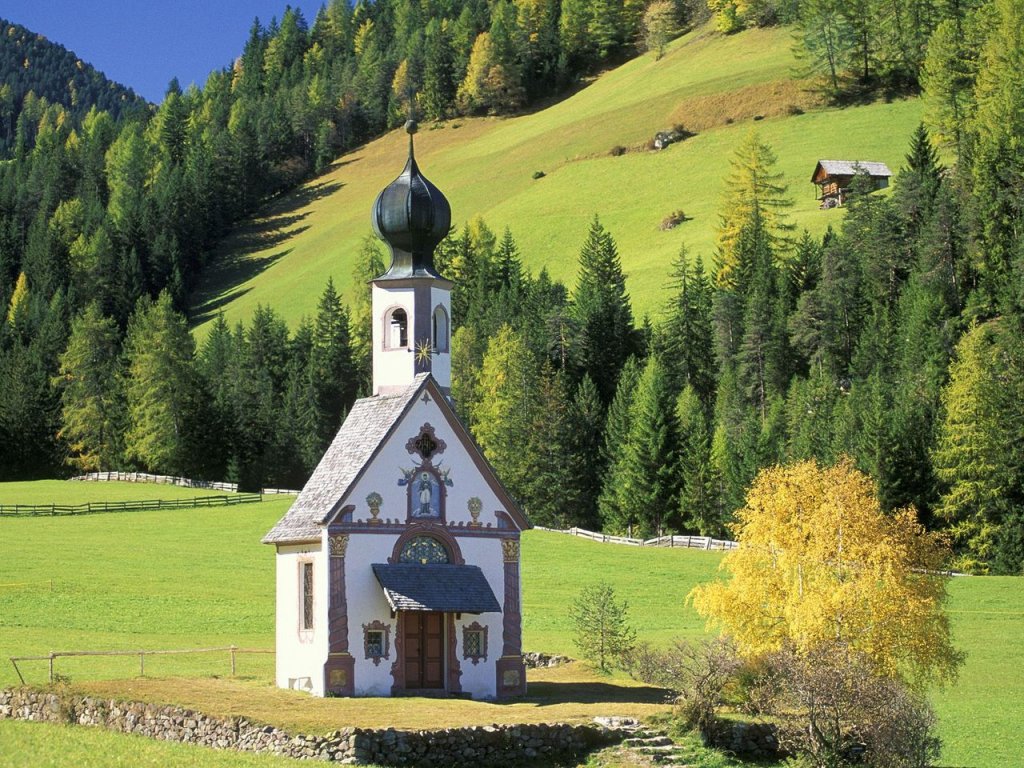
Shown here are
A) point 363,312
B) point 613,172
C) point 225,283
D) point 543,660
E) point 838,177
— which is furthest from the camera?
point 225,283

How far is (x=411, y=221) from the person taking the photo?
44375 millimetres

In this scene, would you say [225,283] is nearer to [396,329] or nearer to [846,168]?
[846,168]

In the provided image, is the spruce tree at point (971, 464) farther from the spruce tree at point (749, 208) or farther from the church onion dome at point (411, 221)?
the spruce tree at point (749, 208)

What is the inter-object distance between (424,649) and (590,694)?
14.7 ft

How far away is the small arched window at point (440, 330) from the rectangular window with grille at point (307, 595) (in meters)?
7.26

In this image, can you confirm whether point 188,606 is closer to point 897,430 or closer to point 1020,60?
point 897,430

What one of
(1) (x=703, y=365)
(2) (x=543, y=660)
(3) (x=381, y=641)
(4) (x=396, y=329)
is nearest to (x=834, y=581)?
(2) (x=543, y=660)

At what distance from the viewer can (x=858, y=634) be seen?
39500 millimetres

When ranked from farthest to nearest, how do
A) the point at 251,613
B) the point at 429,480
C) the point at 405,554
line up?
the point at 251,613, the point at 429,480, the point at 405,554

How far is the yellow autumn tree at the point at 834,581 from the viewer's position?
39.3m

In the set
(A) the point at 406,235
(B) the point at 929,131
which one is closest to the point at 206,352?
(B) the point at 929,131

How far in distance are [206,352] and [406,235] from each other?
83157 mm

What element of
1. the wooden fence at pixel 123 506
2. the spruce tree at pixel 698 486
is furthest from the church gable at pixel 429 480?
the wooden fence at pixel 123 506

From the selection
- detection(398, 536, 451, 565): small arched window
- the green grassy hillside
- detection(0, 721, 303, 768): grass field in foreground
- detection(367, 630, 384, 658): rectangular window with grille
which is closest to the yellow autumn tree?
detection(398, 536, 451, 565): small arched window
